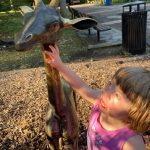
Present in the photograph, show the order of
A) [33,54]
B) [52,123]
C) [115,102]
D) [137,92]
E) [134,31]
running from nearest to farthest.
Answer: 1. [137,92]
2. [115,102]
3. [52,123]
4. [134,31]
5. [33,54]

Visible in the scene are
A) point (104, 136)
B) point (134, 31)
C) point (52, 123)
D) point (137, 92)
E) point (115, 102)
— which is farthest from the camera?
point (134, 31)

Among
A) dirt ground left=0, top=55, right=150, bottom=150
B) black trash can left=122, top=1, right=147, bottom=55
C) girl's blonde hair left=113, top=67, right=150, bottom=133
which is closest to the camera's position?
girl's blonde hair left=113, top=67, right=150, bottom=133

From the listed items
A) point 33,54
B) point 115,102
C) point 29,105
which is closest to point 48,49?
point 115,102

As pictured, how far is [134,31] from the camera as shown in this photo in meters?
8.89

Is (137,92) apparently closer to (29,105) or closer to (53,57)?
(53,57)

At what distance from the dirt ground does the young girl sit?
1.84 m

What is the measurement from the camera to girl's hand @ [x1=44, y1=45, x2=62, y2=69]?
2382 millimetres

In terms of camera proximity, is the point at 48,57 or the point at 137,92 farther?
the point at 48,57

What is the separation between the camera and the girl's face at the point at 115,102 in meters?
1.97

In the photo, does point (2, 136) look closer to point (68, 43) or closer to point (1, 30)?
point (68, 43)

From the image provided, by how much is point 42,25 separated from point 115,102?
2.46 ft

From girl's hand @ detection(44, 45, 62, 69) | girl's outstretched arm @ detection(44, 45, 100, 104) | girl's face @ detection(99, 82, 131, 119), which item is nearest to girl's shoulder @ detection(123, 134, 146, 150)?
girl's face @ detection(99, 82, 131, 119)

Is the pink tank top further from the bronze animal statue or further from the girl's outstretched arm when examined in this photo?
the bronze animal statue

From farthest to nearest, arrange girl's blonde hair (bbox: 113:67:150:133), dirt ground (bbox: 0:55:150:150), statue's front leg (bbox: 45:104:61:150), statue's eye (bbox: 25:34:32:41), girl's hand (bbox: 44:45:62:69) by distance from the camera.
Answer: dirt ground (bbox: 0:55:150:150)
statue's front leg (bbox: 45:104:61:150)
girl's hand (bbox: 44:45:62:69)
statue's eye (bbox: 25:34:32:41)
girl's blonde hair (bbox: 113:67:150:133)
